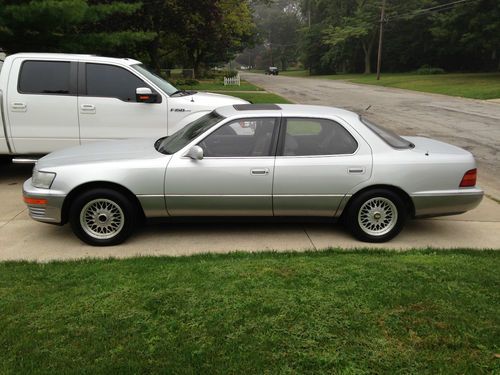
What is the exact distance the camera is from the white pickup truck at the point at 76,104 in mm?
7078

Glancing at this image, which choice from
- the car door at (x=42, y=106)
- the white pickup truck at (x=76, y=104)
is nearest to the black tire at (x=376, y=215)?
the white pickup truck at (x=76, y=104)

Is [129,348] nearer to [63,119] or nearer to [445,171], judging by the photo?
[445,171]

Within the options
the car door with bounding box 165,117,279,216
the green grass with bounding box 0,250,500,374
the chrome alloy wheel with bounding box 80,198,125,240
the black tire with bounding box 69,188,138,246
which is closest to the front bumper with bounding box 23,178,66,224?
the black tire with bounding box 69,188,138,246

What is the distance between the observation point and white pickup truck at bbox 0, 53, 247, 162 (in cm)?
708

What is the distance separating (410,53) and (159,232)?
65875 mm

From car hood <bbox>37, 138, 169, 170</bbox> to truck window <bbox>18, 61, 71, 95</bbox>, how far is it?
209cm

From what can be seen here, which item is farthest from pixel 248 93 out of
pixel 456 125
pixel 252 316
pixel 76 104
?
pixel 252 316

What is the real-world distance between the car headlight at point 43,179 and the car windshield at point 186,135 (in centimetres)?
113

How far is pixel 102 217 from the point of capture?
16.2 feet

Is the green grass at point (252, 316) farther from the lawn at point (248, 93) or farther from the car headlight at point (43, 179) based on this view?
the lawn at point (248, 93)

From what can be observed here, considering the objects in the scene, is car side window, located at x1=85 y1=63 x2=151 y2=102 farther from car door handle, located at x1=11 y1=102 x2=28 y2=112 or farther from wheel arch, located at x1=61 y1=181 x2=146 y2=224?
wheel arch, located at x1=61 y1=181 x2=146 y2=224

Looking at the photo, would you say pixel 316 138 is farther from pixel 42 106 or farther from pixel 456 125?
pixel 456 125

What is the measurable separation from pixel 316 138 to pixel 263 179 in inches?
29.9

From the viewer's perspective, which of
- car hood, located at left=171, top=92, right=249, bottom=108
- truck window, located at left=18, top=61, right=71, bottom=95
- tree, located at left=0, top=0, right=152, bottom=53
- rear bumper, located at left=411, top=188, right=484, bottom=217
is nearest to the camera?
rear bumper, located at left=411, top=188, right=484, bottom=217
